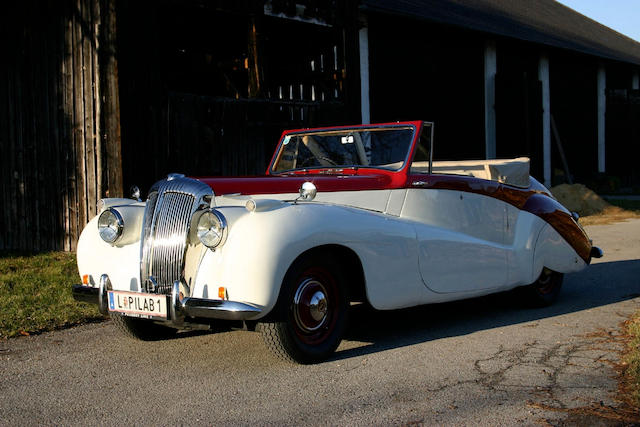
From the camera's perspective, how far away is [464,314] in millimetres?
6008

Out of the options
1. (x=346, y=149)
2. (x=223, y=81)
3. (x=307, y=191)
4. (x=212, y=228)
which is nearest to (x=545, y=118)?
(x=223, y=81)

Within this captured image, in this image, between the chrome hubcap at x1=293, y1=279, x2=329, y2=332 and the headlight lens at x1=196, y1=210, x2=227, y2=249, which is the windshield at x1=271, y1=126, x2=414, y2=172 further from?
the headlight lens at x1=196, y1=210, x2=227, y2=249

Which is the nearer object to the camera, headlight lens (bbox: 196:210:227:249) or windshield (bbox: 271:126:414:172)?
headlight lens (bbox: 196:210:227:249)

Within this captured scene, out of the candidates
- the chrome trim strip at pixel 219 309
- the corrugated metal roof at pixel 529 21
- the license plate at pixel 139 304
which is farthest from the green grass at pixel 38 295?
the corrugated metal roof at pixel 529 21

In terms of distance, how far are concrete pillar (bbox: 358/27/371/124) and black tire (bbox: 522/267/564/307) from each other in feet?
27.5

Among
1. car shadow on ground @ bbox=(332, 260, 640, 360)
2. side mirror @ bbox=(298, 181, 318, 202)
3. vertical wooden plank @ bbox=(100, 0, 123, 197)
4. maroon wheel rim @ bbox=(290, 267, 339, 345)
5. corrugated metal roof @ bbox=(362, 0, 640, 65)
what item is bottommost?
car shadow on ground @ bbox=(332, 260, 640, 360)

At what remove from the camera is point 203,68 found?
12.9 meters

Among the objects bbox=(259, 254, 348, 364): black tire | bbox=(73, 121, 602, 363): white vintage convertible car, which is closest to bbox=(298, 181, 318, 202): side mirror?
bbox=(73, 121, 602, 363): white vintage convertible car

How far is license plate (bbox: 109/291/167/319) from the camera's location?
13.9 feet

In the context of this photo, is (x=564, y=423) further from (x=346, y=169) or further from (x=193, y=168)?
(x=193, y=168)

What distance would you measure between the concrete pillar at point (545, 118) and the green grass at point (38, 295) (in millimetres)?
15277

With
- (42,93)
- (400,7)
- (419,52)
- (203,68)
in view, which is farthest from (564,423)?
(419,52)

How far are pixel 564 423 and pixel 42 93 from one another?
8.38 metres

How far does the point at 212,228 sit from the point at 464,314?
8.54ft
